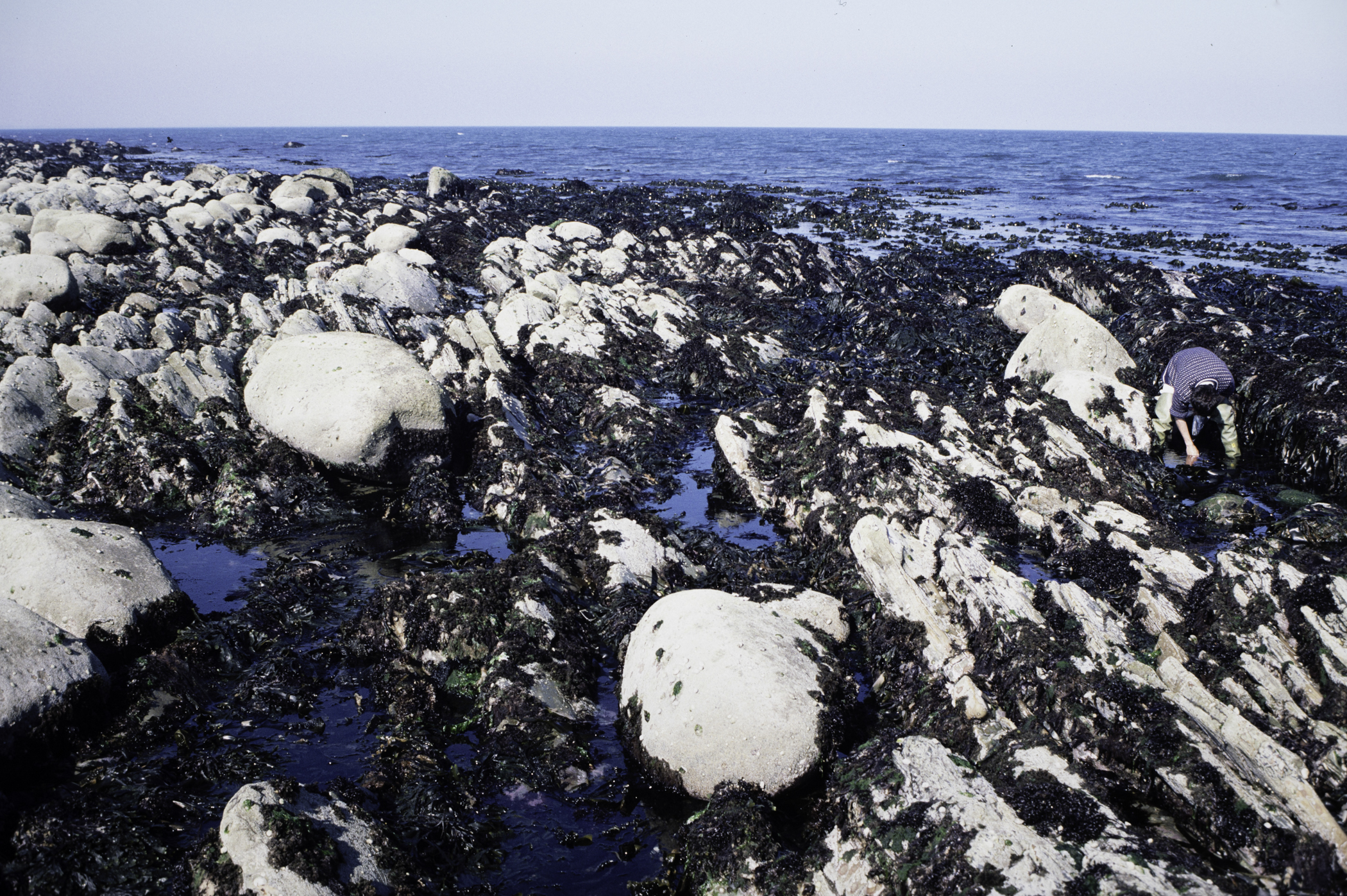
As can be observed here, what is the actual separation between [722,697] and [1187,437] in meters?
11.5

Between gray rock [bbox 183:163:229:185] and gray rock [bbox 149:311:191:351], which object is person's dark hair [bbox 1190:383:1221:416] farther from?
gray rock [bbox 183:163:229:185]

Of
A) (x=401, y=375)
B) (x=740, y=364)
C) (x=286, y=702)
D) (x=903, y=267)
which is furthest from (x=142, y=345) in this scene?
(x=903, y=267)

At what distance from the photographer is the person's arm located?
13344 millimetres

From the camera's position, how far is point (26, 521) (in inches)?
331

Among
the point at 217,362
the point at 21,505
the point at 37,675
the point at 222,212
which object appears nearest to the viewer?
the point at 37,675

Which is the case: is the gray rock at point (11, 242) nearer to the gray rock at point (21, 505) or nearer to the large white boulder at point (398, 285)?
the large white boulder at point (398, 285)

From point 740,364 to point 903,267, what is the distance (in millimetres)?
13866

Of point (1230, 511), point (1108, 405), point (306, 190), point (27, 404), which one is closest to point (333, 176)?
point (306, 190)

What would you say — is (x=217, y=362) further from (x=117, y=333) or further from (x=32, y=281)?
(x=32, y=281)

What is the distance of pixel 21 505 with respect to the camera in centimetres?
966

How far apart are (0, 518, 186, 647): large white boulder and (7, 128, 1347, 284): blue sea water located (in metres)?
35.4

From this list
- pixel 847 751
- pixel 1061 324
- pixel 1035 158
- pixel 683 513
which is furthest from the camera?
pixel 1035 158

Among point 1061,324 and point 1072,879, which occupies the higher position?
point 1061,324

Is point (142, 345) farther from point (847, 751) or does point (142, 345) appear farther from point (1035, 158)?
point (1035, 158)
